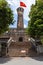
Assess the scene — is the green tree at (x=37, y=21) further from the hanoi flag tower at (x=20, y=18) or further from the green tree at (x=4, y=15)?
the hanoi flag tower at (x=20, y=18)

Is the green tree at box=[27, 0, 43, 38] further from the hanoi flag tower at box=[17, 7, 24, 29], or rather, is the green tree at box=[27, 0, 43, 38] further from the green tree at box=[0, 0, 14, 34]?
the hanoi flag tower at box=[17, 7, 24, 29]

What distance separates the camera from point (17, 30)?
1848 inches

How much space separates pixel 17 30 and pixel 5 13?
23580mm

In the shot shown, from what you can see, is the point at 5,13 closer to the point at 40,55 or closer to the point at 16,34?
the point at 40,55

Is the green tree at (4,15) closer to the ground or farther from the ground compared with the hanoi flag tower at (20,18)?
farther from the ground

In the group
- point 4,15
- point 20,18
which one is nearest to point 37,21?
point 4,15

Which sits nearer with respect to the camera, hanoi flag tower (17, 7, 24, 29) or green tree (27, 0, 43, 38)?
green tree (27, 0, 43, 38)

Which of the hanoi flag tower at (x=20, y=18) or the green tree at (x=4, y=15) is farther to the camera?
the hanoi flag tower at (x=20, y=18)

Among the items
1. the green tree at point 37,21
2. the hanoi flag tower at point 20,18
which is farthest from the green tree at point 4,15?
the hanoi flag tower at point 20,18

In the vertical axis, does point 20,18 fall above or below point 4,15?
below

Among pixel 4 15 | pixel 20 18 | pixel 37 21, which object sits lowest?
pixel 20 18

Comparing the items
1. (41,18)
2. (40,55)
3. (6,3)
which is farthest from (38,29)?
(6,3)

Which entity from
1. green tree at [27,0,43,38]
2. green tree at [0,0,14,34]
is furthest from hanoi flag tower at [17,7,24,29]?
green tree at [0,0,14,34]

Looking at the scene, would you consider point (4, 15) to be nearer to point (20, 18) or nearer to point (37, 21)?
point (37, 21)
